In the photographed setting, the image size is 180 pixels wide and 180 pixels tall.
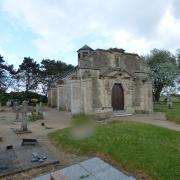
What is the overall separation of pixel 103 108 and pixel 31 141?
13385 mm

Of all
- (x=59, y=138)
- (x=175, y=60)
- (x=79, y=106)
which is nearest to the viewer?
(x=59, y=138)

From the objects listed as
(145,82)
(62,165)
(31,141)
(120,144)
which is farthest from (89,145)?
(145,82)

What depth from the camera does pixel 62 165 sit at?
8.02 metres

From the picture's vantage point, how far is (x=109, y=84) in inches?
966

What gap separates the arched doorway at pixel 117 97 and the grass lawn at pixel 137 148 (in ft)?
41.7

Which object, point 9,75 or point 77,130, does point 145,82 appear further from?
point 9,75

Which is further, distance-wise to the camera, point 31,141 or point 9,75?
point 9,75

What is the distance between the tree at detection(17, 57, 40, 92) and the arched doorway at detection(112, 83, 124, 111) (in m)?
28.6

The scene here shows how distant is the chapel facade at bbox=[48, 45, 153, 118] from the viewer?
23.1m

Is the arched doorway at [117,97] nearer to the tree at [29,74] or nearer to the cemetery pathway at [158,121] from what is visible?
the cemetery pathway at [158,121]

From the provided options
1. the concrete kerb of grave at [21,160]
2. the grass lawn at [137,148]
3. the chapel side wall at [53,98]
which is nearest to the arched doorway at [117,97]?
the grass lawn at [137,148]

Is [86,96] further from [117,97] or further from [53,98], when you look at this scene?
[53,98]

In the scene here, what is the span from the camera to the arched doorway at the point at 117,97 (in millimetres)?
25094

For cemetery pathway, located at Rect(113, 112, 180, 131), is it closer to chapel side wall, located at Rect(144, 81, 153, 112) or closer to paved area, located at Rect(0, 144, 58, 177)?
chapel side wall, located at Rect(144, 81, 153, 112)
